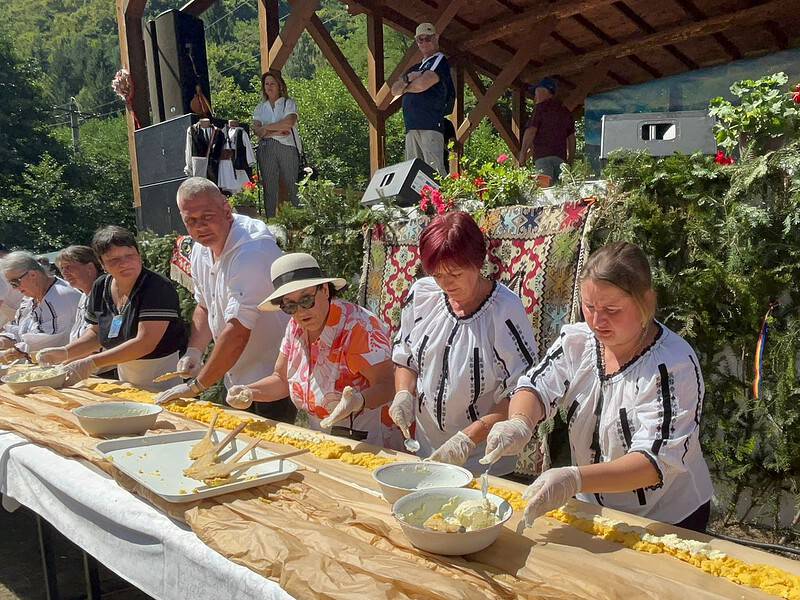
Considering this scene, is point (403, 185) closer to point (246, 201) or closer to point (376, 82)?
point (246, 201)

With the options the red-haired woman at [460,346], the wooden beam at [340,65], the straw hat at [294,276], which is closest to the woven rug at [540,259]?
the red-haired woman at [460,346]

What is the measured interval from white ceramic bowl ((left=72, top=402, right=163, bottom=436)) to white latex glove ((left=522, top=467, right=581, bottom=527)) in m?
1.43

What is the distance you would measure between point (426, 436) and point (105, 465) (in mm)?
1051

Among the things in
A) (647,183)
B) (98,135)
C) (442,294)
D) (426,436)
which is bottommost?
(426,436)

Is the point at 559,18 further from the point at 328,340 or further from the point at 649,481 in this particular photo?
the point at 649,481

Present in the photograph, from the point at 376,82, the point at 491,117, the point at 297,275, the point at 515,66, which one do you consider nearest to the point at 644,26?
the point at 515,66

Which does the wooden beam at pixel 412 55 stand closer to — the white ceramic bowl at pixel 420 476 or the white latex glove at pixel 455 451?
the white latex glove at pixel 455 451

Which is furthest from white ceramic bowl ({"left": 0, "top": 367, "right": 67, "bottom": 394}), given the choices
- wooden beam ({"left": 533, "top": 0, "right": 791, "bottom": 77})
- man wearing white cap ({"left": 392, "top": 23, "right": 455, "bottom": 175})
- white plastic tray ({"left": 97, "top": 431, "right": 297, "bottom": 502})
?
wooden beam ({"left": 533, "top": 0, "right": 791, "bottom": 77})

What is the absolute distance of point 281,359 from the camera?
2559 millimetres

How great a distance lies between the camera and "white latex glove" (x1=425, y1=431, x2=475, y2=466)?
5.68ft

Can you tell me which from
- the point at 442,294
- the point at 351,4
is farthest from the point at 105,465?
the point at 351,4

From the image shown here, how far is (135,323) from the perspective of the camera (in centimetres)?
328

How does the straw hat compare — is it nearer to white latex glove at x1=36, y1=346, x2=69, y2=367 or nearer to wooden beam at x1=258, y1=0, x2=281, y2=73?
white latex glove at x1=36, y1=346, x2=69, y2=367

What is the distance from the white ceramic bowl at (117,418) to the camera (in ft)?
6.96
